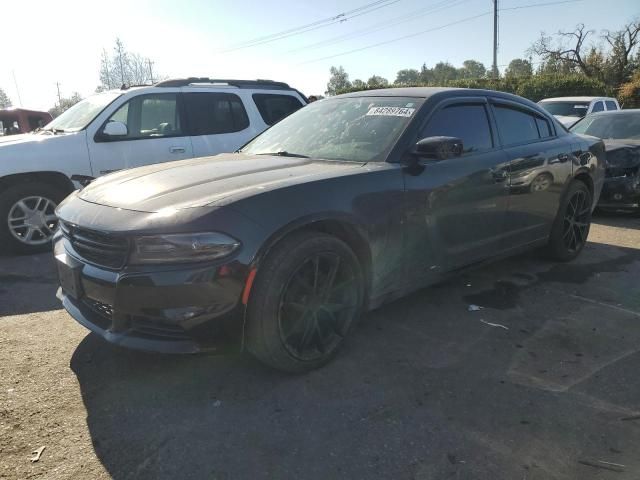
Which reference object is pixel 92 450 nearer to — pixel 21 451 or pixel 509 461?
pixel 21 451

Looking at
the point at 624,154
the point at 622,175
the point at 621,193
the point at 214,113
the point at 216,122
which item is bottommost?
the point at 621,193

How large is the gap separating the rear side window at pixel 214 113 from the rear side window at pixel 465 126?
3.68m

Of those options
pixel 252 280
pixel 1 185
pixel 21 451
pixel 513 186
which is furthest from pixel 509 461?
pixel 1 185

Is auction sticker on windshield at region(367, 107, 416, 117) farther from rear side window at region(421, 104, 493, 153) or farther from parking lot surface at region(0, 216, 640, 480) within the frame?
parking lot surface at region(0, 216, 640, 480)

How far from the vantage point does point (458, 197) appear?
3703 millimetres

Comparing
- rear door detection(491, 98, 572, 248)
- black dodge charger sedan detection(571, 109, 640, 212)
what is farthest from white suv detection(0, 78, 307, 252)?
black dodge charger sedan detection(571, 109, 640, 212)

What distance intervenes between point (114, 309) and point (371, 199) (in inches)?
62.6

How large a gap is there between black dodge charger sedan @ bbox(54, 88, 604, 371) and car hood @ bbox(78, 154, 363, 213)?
2 centimetres

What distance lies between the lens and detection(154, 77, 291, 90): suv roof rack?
650 centimetres

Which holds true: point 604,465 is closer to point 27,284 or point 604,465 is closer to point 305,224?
point 305,224

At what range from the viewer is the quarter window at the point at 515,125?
432 centimetres

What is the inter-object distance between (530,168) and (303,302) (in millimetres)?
2604

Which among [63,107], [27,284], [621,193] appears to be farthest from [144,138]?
[63,107]

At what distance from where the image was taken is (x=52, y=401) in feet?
8.98
